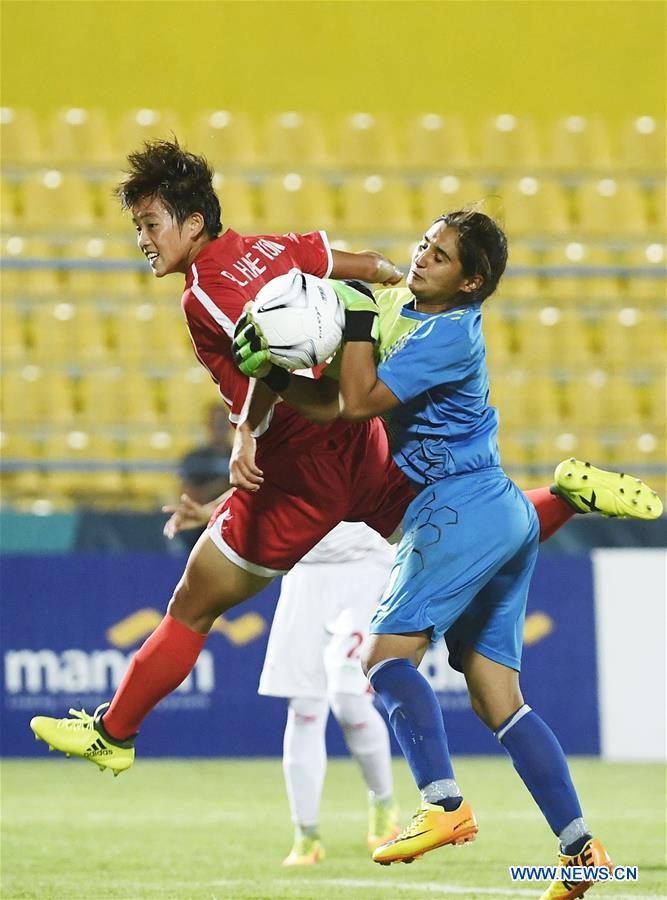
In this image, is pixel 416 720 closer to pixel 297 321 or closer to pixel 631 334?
pixel 297 321

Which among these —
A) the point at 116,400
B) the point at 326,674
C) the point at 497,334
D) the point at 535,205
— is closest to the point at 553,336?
the point at 497,334

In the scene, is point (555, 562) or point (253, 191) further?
point (253, 191)

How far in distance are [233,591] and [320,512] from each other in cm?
34

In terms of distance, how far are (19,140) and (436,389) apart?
28.5ft

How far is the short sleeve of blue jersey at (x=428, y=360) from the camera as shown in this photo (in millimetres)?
4109

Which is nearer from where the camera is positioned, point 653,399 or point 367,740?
point 367,740

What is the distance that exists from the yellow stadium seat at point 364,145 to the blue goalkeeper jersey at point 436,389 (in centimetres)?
816

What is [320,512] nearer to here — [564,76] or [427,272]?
[427,272]

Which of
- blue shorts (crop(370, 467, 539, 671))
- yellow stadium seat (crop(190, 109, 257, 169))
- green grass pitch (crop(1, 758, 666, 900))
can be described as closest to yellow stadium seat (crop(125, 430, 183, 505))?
green grass pitch (crop(1, 758, 666, 900))

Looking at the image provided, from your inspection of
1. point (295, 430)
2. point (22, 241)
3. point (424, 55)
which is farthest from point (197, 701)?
point (424, 55)

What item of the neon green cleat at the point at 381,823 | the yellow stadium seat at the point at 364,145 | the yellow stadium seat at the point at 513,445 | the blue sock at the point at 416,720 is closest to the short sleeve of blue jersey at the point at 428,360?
the blue sock at the point at 416,720

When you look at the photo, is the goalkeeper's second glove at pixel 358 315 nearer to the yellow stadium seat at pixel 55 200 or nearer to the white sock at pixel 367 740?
the white sock at pixel 367 740

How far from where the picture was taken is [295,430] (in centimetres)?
449

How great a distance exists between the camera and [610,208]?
12297mm
